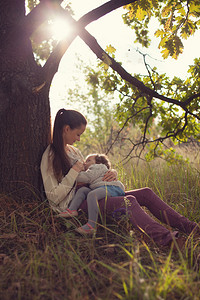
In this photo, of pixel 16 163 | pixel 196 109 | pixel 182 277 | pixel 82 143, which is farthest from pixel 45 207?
pixel 82 143

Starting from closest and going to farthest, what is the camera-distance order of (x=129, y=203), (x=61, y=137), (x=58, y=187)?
(x=129, y=203) < (x=58, y=187) < (x=61, y=137)

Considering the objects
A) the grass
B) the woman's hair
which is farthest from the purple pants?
the woman's hair

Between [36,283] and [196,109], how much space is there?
11.3 ft

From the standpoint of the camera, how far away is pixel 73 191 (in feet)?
11.0

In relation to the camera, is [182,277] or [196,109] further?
[196,109]

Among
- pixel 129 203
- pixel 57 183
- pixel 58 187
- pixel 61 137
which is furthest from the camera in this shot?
pixel 61 137

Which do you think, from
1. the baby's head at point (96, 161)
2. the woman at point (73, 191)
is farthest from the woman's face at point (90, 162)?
the woman at point (73, 191)

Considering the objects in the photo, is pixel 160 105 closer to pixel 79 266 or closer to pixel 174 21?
pixel 174 21

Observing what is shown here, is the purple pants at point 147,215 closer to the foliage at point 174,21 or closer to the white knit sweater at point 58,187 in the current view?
the white knit sweater at point 58,187

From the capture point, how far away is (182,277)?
2.04 meters

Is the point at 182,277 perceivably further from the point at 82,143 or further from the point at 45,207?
the point at 82,143

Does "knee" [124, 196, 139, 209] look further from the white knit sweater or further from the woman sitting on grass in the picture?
the white knit sweater

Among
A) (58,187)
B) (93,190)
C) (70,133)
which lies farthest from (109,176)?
(70,133)

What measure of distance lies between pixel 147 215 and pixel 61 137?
137 centimetres
